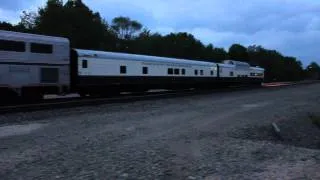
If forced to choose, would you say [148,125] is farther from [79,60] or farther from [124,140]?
[79,60]

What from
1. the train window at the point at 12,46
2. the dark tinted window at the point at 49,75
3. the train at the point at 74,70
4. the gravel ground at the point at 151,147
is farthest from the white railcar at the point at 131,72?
the gravel ground at the point at 151,147

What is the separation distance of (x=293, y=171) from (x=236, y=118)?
10837 millimetres

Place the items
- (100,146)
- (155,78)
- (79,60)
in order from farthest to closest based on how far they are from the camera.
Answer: (155,78) < (79,60) < (100,146)

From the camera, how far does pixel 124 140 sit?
46.5 feet

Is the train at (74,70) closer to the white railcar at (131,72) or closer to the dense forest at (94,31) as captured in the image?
the white railcar at (131,72)

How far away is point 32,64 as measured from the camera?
25828mm

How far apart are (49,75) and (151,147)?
1493 centimetres

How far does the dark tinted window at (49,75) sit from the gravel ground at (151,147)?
557 centimetres

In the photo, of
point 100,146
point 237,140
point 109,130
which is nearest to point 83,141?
point 100,146

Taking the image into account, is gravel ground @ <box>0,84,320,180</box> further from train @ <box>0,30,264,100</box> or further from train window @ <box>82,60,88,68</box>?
train window @ <box>82,60,88,68</box>

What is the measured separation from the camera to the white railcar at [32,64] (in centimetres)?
2458

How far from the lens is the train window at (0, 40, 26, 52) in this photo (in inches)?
958

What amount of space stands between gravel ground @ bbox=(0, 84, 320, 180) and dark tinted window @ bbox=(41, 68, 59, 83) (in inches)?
219

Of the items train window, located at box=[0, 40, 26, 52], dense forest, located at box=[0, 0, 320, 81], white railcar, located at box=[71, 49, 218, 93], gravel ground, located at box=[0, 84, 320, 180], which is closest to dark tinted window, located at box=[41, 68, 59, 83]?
train window, located at box=[0, 40, 26, 52]
